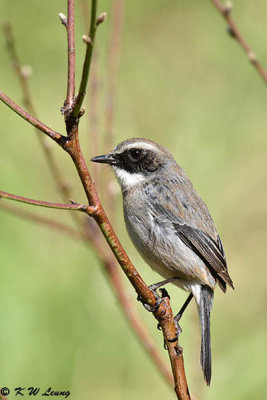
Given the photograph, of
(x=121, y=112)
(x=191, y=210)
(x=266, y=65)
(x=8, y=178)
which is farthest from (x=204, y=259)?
(x=121, y=112)

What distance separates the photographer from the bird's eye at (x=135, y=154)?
4.68m

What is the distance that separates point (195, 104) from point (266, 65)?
1.00m

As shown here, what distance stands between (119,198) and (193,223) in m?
2.57

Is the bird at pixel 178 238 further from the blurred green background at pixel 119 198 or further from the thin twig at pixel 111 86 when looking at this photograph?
the blurred green background at pixel 119 198

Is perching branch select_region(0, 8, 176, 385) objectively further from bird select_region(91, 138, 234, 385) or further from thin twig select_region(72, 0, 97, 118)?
thin twig select_region(72, 0, 97, 118)

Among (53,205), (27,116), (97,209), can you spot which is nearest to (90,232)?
(97,209)

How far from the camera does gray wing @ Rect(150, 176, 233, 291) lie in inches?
167

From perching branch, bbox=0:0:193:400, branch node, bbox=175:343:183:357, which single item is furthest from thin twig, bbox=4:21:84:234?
branch node, bbox=175:343:183:357

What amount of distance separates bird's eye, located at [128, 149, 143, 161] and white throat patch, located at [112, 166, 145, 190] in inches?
4.6

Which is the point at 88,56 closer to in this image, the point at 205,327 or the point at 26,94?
the point at 26,94

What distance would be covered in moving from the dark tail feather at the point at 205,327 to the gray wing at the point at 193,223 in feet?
0.39

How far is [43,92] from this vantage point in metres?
8.83

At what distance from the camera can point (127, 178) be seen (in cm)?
466

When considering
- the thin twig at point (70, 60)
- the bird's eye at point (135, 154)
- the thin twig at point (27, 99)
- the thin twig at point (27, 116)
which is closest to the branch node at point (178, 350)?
the thin twig at point (27, 116)
